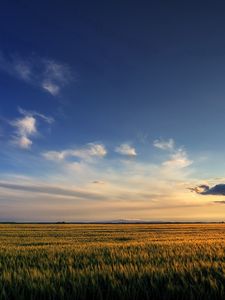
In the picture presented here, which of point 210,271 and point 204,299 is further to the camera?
point 210,271

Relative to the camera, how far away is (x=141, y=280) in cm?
660

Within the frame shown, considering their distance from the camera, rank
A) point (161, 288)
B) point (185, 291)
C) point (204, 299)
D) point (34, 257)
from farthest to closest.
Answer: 1. point (34, 257)
2. point (161, 288)
3. point (185, 291)
4. point (204, 299)

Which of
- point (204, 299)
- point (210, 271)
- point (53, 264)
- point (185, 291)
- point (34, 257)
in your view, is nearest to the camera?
point (204, 299)

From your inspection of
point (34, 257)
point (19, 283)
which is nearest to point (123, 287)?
point (19, 283)

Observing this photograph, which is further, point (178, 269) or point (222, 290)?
point (178, 269)

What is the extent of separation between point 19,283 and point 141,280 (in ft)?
7.79

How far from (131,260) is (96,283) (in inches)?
161

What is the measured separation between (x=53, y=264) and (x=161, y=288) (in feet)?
14.7

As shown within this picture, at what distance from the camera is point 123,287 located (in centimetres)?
600

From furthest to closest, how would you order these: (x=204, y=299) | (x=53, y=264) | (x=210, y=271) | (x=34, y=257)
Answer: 1. (x=34, y=257)
2. (x=53, y=264)
3. (x=210, y=271)
4. (x=204, y=299)

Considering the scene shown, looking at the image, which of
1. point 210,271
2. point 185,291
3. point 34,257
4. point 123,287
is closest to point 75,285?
point 123,287

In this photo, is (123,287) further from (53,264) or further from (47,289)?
(53,264)

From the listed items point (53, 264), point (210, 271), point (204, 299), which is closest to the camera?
point (204, 299)

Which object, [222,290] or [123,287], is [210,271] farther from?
[123,287]
